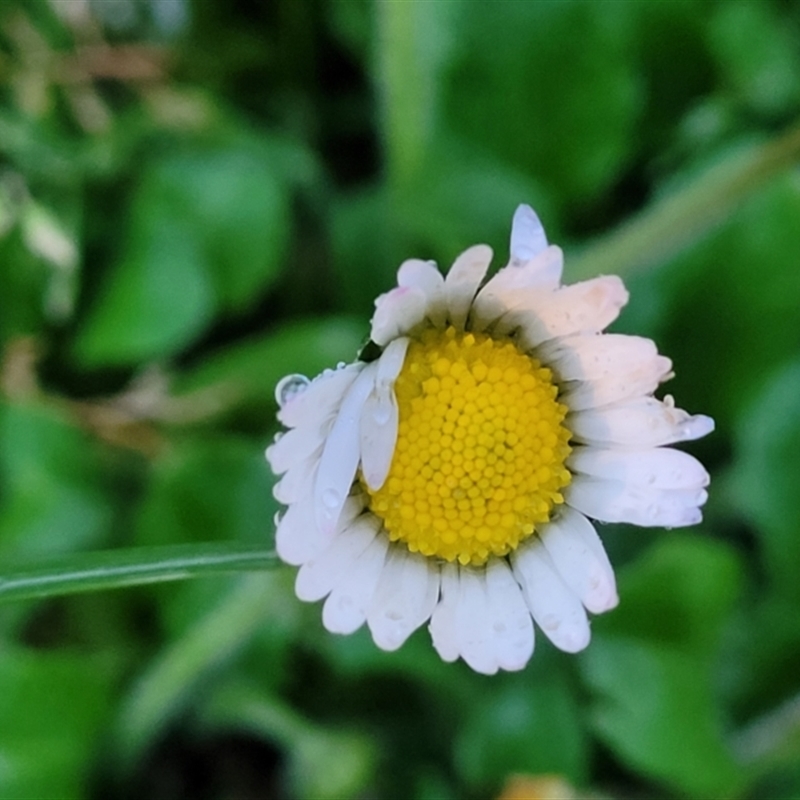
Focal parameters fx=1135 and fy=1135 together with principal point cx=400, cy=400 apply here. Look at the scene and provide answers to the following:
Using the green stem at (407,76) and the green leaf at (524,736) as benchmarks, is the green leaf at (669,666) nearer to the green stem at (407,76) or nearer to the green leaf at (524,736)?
the green leaf at (524,736)

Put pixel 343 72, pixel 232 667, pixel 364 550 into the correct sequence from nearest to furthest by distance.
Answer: pixel 364 550 < pixel 232 667 < pixel 343 72

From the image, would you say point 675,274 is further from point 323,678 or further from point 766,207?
point 323,678

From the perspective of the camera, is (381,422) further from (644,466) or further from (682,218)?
(682,218)

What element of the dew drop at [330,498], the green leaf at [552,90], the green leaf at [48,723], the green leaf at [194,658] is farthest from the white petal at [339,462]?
the green leaf at [552,90]

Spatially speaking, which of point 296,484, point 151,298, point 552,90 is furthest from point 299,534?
point 552,90

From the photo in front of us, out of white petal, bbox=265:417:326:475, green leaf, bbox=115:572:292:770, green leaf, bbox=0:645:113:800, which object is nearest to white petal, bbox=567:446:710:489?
white petal, bbox=265:417:326:475

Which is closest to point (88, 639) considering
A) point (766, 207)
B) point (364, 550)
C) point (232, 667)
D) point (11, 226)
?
point (232, 667)

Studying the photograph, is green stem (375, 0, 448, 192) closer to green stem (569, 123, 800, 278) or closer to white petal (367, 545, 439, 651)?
green stem (569, 123, 800, 278)

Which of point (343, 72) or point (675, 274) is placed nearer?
point (675, 274)
